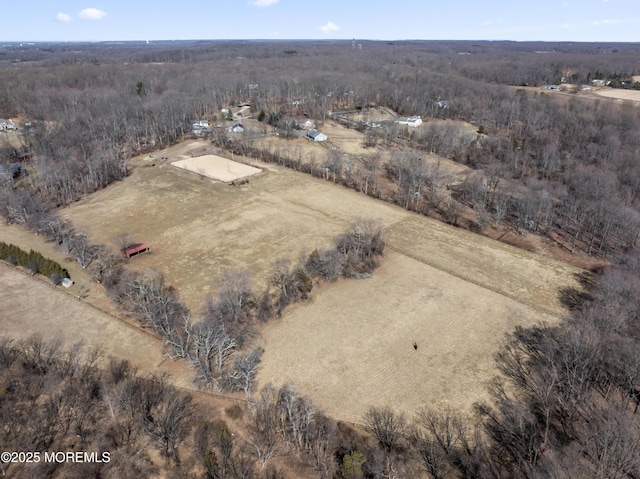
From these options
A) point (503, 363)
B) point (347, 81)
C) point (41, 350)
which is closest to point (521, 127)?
point (347, 81)

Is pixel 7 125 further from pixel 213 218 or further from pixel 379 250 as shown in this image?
pixel 379 250

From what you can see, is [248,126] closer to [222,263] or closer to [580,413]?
[222,263]

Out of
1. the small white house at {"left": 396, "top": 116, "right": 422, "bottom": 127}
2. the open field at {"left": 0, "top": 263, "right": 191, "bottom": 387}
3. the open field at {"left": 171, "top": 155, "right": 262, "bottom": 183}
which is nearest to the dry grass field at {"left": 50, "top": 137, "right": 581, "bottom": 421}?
the open field at {"left": 171, "top": 155, "right": 262, "bottom": 183}

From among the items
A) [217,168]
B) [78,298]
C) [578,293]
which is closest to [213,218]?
[78,298]

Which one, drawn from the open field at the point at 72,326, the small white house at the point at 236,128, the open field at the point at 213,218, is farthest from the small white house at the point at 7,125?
the open field at the point at 72,326

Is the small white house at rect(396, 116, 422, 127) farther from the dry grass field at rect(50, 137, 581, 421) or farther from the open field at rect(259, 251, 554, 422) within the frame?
the open field at rect(259, 251, 554, 422)

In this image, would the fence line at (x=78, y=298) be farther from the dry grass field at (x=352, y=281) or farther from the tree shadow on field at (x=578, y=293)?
the tree shadow on field at (x=578, y=293)
